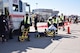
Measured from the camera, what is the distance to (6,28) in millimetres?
13773

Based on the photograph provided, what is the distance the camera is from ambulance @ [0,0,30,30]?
49.2ft

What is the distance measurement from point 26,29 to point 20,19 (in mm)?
3225

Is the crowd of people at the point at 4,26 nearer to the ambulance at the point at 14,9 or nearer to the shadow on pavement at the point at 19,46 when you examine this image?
the shadow on pavement at the point at 19,46

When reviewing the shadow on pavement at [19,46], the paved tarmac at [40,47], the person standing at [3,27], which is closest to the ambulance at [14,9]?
the person standing at [3,27]

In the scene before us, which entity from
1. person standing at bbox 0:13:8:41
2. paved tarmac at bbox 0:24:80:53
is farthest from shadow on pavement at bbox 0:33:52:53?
person standing at bbox 0:13:8:41

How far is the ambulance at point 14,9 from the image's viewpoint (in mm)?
14984

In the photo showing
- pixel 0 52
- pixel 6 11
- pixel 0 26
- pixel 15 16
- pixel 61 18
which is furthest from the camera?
pixel 61 18

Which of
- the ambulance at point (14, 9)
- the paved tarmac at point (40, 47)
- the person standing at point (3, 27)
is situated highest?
the ambulance at point (14, 9)

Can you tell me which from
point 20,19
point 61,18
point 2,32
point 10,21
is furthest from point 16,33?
point 61,18

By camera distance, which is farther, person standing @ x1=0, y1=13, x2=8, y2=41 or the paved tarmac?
person standing @ x1=0, y1=13, x2=8, y2=41

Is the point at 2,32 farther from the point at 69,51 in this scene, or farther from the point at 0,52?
the point at 69,51

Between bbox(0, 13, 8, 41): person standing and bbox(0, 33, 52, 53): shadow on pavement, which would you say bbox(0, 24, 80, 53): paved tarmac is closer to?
bbox(0, 33, 52, 53): shadow on pavement

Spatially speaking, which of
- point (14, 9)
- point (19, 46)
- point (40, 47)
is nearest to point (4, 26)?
point (19, 46)

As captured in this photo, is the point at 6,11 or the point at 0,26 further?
the point at 6,11
